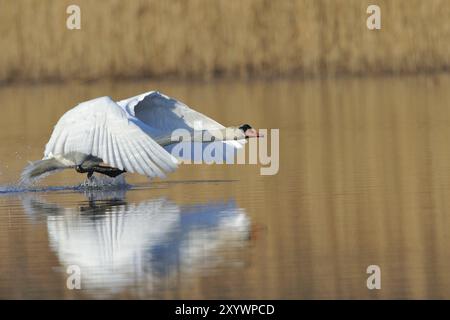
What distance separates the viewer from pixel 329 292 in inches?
325

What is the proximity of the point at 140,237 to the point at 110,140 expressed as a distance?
2.66 m

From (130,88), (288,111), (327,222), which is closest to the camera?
(327,222)

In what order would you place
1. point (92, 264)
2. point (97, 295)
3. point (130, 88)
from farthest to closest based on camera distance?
point (130, 88) → point (92, 264) → point (97, 295)

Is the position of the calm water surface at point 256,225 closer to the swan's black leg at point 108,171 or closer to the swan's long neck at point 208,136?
the swan's black leg at point 108,171

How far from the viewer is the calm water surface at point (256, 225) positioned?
862 cm

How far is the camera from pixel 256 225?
1071cm

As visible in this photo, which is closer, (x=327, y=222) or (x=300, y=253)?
(x=300, y=253)

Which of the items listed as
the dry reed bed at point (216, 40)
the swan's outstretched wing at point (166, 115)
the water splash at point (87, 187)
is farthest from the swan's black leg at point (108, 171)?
the dry reed bed at point (216, 40)

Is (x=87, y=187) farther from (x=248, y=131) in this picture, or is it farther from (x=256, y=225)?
(x=256, y=225)

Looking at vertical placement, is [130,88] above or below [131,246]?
above

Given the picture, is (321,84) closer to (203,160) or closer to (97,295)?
(203,160)
